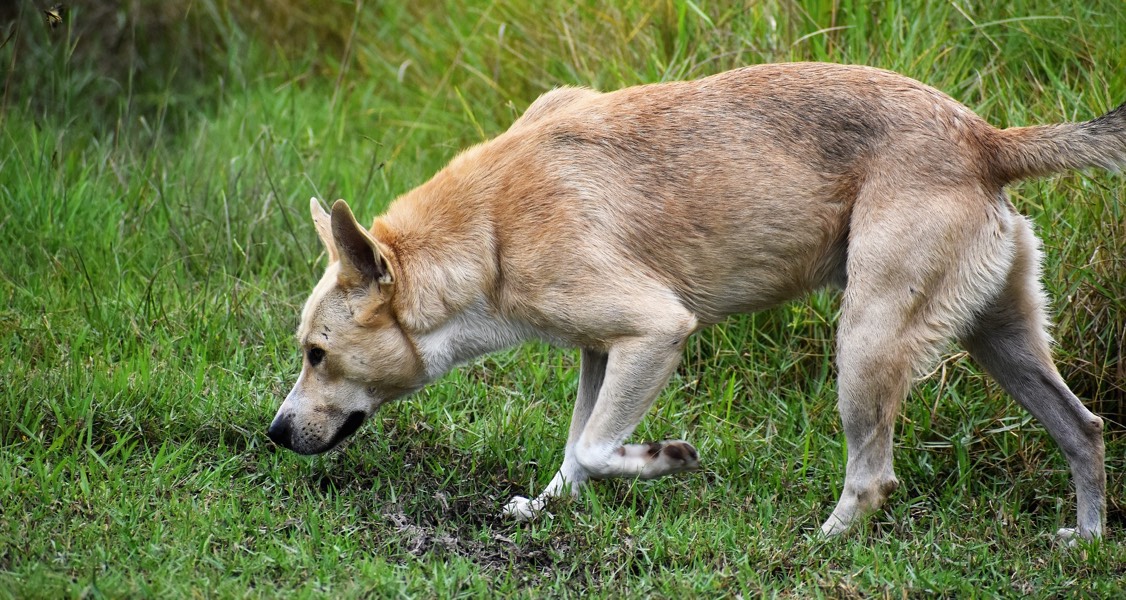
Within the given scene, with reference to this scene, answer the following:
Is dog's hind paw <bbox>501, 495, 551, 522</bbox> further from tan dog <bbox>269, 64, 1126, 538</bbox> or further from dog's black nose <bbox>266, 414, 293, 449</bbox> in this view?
dog's black nose <bbox>266, 414, 293, 449</bbox>

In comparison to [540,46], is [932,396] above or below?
below

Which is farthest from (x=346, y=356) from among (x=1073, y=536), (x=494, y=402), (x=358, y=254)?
(x=1073, y=536)

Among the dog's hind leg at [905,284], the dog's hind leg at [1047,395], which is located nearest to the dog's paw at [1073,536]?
the dog's hind leg at [1047,395]

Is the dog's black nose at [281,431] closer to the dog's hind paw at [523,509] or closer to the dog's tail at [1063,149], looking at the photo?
the dog's hind paw at [523,509]

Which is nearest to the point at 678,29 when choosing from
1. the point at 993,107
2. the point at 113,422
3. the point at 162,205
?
the point at 993,107

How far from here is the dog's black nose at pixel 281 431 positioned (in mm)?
4359

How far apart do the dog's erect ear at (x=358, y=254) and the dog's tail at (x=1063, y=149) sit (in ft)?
7.51

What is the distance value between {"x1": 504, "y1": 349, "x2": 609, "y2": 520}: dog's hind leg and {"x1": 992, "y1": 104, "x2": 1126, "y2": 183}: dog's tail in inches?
66.6

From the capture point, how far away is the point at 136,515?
398 cm

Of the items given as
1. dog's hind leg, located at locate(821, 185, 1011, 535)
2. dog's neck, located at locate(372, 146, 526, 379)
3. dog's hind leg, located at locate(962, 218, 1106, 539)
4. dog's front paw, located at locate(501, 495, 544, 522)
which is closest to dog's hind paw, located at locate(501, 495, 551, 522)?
dog's front paw, located at locate(501, 495, 544, 522)

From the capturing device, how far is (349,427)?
14.5 ft

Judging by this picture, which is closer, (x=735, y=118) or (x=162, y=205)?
(x=735, y=118)

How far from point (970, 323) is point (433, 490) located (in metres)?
2.17

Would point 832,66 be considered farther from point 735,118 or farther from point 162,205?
point 162,205
